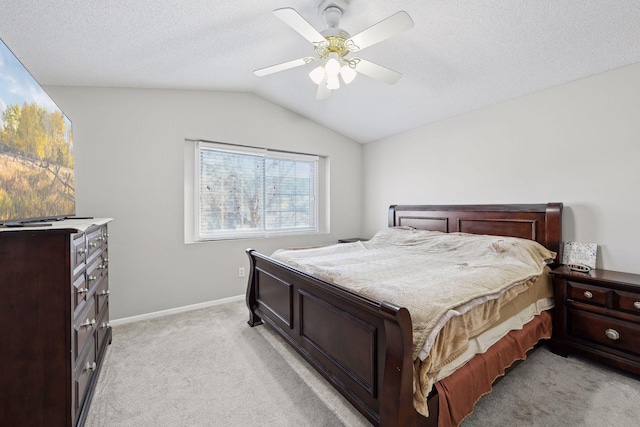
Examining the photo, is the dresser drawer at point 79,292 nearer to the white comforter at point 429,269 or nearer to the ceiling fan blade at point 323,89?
the white comforter at point 429,269

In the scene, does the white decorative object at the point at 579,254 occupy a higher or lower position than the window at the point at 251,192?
lower

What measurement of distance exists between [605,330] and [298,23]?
305 cm

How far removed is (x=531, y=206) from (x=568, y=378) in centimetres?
149

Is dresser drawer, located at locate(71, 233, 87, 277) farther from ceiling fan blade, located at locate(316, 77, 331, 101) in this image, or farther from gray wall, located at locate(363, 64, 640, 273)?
gray wall, located at locate(363, 64, 640, 273)

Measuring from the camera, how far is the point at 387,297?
1485 mm

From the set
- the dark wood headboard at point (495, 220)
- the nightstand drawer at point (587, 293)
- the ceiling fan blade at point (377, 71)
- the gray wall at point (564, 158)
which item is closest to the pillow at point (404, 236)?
the dark wood headboard at point (495, 220)

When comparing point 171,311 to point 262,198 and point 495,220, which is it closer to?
point 262,198

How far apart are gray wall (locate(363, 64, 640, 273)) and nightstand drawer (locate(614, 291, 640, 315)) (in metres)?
0.45

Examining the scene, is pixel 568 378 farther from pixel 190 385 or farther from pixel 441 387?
pixel 190 385

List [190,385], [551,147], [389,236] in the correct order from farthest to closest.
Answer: [389,236]
[551,147]
[190,385]

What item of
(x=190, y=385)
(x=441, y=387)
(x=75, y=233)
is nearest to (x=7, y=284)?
(x=75, y=233)

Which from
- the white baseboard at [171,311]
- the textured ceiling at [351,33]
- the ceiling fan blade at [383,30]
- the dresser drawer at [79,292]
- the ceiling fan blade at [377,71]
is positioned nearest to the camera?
the dresser drawer at [79,292]

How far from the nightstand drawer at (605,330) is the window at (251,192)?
3.09m

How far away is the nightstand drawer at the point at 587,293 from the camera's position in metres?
2.08
